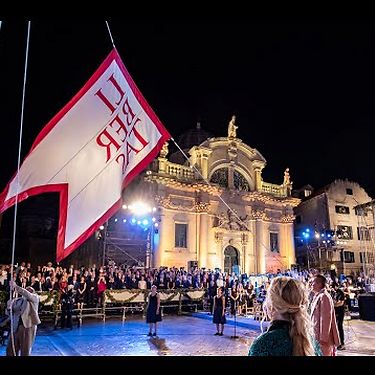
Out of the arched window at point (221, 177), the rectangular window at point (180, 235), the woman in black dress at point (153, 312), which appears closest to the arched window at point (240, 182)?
the arched window at point (221, 177)

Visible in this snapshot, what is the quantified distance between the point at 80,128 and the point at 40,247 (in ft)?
81.9

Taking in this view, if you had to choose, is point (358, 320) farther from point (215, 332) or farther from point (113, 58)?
point (113, 58)

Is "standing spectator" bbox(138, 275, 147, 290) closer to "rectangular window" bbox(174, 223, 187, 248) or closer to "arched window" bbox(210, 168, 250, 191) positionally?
A: "rectangular window" bbox(174, 223, 187, 248)

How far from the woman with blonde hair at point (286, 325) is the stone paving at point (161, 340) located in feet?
23.4

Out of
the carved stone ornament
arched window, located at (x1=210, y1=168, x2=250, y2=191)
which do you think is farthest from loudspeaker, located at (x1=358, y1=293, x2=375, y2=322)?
arched window, located at (x1=210, y1=168, x2=250, y2=191)

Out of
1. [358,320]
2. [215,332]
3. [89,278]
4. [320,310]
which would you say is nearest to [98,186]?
[320,310]

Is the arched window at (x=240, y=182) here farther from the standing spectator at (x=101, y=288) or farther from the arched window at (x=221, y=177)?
the standing spectator at (x=101, y=288)

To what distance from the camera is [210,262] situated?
28609mm

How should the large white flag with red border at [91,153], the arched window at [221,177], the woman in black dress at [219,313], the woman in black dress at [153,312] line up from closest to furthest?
the large white flag with red border at [91,153] → the woman in black dress at [153,312] → the woman in black dress at [219,313] → the arched window at [221,177]

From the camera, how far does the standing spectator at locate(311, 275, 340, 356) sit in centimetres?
534

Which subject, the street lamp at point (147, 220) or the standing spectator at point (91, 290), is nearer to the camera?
the standing spectator at point (91, 290)

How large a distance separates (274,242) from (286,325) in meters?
31.8

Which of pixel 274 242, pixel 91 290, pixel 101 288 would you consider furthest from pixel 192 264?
pixel 91 290

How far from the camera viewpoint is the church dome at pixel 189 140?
33.9 metres
